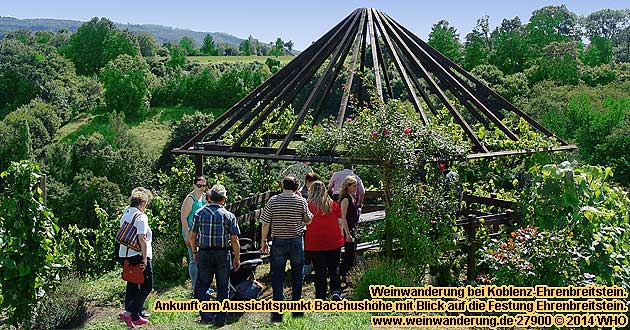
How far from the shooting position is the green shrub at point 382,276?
6980mm

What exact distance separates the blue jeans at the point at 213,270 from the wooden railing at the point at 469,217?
2.21 meters

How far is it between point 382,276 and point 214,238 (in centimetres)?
205

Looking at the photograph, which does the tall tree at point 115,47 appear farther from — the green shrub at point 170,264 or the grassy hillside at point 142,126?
the green shrub at point 170,264

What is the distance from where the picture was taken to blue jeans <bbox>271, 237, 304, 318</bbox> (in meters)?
6.38

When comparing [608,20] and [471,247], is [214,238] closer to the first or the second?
[471,247]

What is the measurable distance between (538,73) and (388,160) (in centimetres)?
3847

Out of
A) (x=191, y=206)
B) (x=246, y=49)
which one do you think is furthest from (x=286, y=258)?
(x=246, y=49)

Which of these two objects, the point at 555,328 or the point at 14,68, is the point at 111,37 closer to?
the point at 14,68

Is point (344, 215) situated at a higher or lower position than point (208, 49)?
lower

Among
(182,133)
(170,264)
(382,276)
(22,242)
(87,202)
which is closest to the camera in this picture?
(22,242)

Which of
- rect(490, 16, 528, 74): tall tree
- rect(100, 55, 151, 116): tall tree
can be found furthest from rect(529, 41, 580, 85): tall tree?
rect(100, 55, 151, 116): tall tree

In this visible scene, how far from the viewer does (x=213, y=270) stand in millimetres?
6258

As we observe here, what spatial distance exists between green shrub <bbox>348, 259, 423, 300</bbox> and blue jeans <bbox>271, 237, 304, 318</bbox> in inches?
32.5

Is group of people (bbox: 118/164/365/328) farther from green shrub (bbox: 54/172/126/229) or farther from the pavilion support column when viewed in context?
green shrub (bbox: 54/172/126/229)
